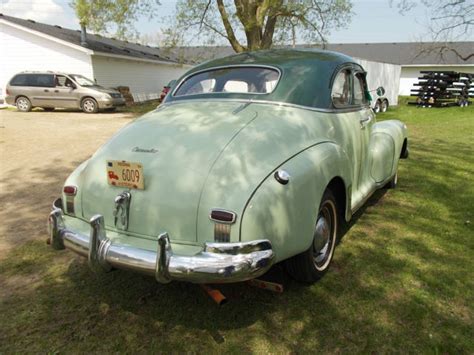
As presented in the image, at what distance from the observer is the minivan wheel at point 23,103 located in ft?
56.6

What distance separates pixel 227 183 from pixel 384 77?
1976 cm

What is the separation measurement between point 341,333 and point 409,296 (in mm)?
771

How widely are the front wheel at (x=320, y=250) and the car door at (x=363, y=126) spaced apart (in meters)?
0.94

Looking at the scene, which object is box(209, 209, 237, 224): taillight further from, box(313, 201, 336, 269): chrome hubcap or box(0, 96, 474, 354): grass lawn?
box(313, 201, 336, 269): chrome hubcap

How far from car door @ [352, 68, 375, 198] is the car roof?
48cm

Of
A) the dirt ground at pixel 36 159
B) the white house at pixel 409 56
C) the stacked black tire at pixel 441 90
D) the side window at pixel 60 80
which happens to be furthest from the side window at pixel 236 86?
the white house at pixel 409 56

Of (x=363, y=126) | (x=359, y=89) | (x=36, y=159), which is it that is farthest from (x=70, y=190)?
(x=36, y=159)

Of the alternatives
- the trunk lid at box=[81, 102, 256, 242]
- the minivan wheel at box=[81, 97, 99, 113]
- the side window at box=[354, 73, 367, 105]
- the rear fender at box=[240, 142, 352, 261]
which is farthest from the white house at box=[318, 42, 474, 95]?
the rear fender at box=[240, 142, 352, 261]

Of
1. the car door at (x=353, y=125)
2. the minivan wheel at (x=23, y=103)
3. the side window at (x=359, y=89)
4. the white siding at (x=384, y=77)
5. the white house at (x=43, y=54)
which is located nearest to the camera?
the car door at (x=353, y=125)

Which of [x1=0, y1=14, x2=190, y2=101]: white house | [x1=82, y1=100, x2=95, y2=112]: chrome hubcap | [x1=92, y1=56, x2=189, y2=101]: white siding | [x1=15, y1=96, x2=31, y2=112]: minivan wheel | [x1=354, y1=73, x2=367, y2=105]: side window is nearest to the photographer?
[x1=354, y1=73, x2=367, y2=105]: side window

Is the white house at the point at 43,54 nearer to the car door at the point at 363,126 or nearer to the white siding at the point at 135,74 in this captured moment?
the white siding at the point at 135,74

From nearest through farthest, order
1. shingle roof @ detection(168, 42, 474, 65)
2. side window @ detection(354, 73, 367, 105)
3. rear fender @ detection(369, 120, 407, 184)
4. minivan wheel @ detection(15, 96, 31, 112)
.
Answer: side window @ detection(354, 73, 367, 105) < rear fender @ detection(369, 120, 407, 184) < minivan wheel @ detection(15, 96, 31, 112) < shingle roof @ detection(168, 42, 474, 65)

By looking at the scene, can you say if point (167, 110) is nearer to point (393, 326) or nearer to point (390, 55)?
point (393, 326)

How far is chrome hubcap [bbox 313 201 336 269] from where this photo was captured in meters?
3.28
